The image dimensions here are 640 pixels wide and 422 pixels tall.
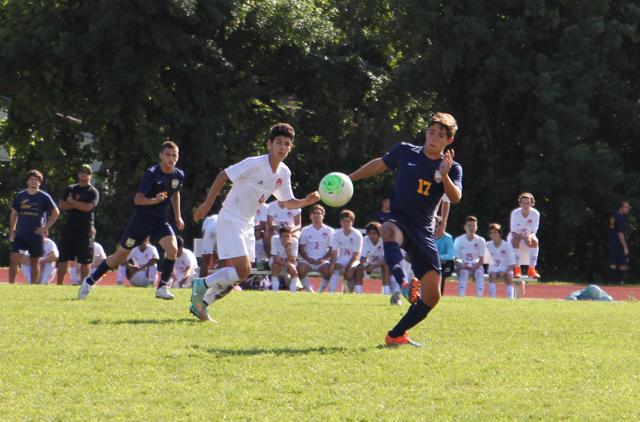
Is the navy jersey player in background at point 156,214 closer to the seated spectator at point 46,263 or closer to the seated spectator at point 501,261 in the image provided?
the seated spectator at point 46,263

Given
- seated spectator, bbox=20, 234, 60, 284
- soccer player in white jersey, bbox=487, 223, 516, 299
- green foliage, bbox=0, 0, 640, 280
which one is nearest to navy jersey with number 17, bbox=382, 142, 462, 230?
soccer player in white jersey, bbox=487, 223, 516, 299

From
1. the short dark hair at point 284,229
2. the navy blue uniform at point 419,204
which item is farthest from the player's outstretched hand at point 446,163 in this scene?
the short dark hair at point 284,229

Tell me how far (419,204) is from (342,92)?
2338 cm

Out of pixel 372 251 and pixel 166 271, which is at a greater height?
pixel 372 251

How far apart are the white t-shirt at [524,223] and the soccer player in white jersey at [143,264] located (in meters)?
Answer: 7.20

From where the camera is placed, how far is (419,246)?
966 cm

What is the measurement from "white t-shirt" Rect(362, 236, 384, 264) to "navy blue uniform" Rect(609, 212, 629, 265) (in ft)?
33.6

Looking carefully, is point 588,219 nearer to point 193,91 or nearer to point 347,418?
point 193,91

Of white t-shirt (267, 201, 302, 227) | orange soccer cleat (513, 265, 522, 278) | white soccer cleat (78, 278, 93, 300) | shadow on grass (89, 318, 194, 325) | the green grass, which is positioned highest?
white t-shirt (267, 201, 302, 227)

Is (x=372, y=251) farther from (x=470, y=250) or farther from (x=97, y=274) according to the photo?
(x=97, y=274)

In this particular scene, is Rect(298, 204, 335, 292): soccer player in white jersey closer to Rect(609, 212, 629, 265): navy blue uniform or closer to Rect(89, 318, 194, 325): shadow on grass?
Rect(609, 212, 629, 265): navy blue uniform

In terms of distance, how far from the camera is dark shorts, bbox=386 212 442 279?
31.7ft

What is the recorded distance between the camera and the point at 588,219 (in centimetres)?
3331

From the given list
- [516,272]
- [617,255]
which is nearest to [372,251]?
[516,272]
